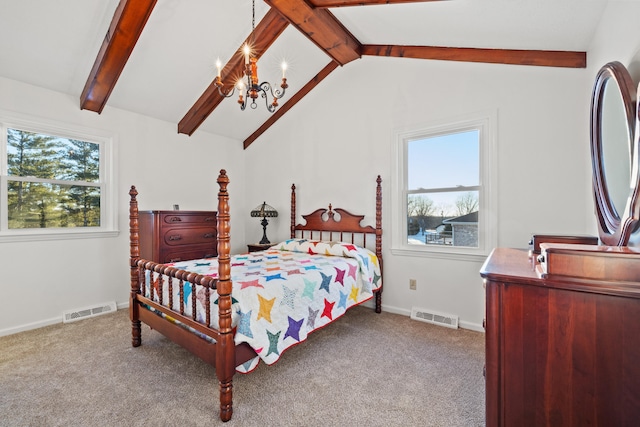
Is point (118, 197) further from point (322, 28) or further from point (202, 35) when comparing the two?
point (322, 28)

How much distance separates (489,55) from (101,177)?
4.28 m

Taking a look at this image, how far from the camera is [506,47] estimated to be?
2.55 m

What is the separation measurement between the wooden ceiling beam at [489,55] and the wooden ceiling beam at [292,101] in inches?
21.1

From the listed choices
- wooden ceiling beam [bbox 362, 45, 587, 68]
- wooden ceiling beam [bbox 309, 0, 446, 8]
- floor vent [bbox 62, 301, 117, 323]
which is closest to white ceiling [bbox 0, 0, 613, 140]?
wooden ceiling beam [bbox 362, 45, 587, 68]

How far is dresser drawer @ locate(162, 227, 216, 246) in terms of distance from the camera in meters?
3.37

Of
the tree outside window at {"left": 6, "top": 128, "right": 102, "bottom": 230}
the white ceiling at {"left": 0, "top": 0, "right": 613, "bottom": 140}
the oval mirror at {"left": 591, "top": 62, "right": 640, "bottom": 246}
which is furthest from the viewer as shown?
the tree outside window at {"left": 6, "top": 128, "right": 102, "bottom": 230}

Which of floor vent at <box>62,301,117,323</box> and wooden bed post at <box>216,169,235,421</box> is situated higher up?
wooden bed post at <box>216,169,235,421</box>

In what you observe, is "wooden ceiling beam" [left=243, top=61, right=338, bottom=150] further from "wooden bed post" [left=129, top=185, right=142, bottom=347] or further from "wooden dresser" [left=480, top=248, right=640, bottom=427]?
"wooden dresser" [left=480, top=248, right=640, bottom=427]

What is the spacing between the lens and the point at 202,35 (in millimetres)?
2803

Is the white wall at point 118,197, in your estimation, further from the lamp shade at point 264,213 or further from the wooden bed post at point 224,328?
the wooden bed post at point 224,328

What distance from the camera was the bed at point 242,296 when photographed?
1.72m

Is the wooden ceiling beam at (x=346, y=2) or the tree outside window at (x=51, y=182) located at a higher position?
the wooden ceiling beam at (x=346, y=2)

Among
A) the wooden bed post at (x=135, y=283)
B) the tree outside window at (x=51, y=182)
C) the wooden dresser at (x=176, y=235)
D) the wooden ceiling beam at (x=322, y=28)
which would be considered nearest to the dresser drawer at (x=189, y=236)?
the wooden dresser at (x=176, y=235)

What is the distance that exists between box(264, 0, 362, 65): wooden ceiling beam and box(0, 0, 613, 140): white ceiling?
84mm
